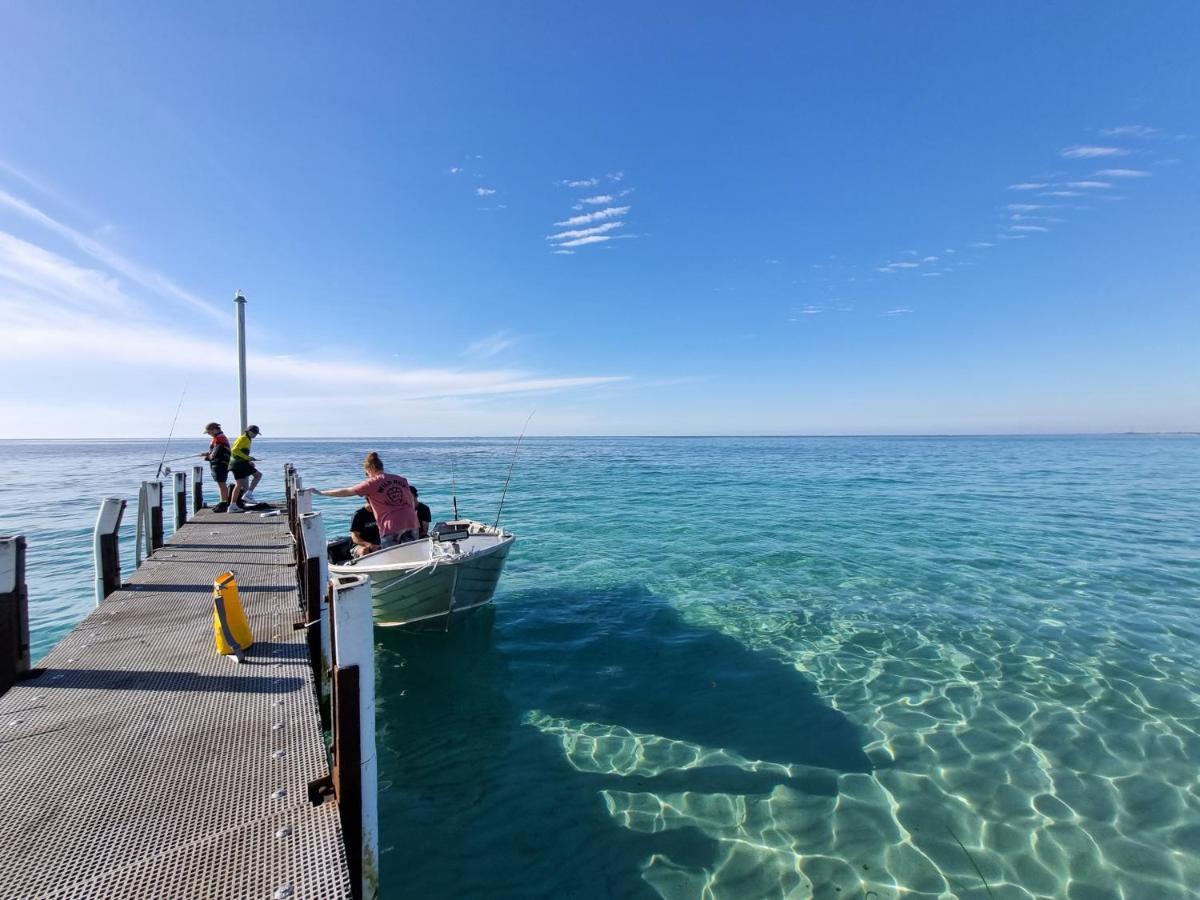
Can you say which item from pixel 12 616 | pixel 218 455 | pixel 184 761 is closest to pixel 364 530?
pixel 12 616

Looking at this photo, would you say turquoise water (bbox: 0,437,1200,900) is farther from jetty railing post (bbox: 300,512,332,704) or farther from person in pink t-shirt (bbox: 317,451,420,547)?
Answer: person in pink t-shirt (bbox: 317,451,420,547)

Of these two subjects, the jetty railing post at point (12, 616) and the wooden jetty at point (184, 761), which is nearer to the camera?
the wooden jetty at point (184, 761)

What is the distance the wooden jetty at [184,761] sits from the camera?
8.44ft

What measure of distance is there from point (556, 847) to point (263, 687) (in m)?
2.82

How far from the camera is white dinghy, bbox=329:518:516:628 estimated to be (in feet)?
26.7

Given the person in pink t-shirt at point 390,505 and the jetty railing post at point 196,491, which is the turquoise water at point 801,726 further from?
the jetty railing post at point 196,491

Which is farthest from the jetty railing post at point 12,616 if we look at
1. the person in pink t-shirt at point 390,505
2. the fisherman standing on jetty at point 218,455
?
the fisherman standing on jetty at point 218,455

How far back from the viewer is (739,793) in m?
5.32

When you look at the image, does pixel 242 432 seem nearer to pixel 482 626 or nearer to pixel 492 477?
pixel 482 626

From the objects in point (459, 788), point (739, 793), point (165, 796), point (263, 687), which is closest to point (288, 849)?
point (165, 796)

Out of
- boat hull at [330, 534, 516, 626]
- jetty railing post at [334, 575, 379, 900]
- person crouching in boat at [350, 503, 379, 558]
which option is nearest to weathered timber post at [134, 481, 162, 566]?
person crouching in boat at [350, 503, 379, 558]

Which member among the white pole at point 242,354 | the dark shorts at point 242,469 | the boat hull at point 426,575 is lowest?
the boat hull at point 426,575

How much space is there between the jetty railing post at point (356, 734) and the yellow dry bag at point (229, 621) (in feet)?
7.28

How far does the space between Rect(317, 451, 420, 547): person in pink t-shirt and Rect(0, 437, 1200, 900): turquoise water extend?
171cm
